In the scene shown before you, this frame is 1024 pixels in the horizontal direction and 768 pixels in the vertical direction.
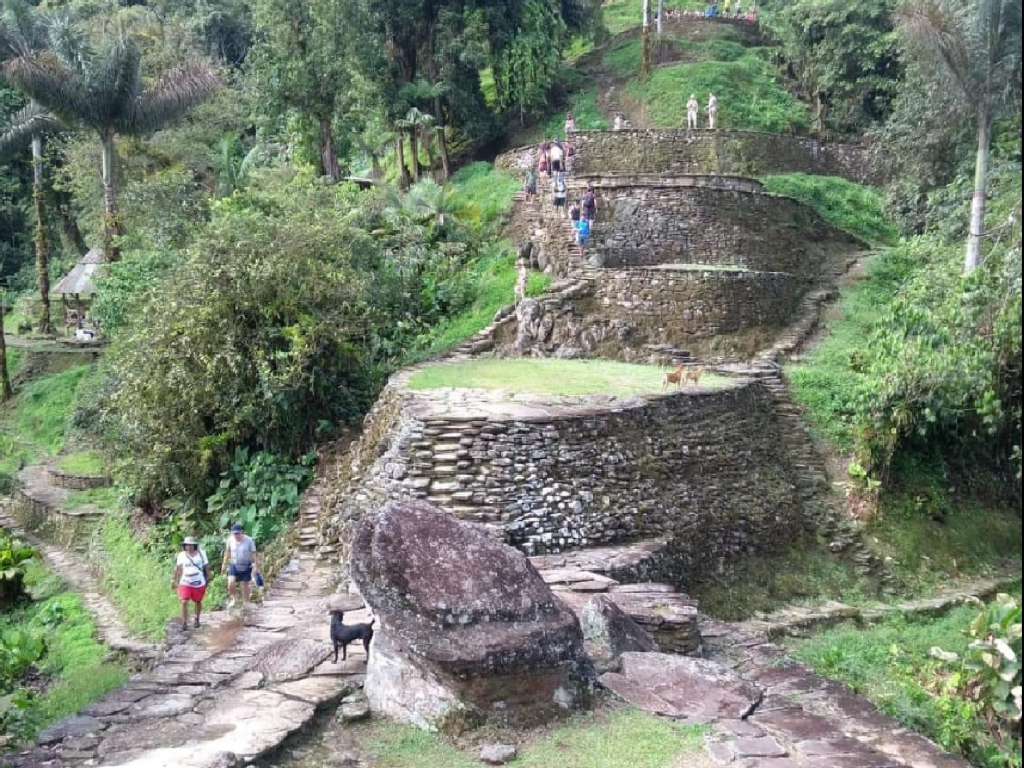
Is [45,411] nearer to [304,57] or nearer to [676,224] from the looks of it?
[304,57]

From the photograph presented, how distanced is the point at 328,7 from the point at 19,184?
59.8ft

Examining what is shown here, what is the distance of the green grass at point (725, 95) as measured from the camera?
27078mm

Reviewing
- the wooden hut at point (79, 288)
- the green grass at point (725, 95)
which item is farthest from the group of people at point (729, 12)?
the wooden hut at point (79, 288)

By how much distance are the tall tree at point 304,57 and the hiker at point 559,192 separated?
6591 millimetres

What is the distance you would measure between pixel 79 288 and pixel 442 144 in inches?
409

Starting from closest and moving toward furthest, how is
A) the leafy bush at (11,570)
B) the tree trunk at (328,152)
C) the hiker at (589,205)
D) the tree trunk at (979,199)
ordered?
the tree trunk at (979,199), the leafy bush at (11,570), the hiker at (589,205), the tree trunk at (328,152)

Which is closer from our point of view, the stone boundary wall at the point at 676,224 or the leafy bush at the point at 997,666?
the leafy bush at the point at 997,666

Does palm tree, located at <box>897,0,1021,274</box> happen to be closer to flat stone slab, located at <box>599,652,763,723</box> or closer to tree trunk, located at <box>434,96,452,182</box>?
flat stone slab, located at <box>599,652,763,723</box>

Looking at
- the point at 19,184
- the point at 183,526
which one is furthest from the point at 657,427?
the point at 19,184

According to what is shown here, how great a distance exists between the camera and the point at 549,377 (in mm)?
13461

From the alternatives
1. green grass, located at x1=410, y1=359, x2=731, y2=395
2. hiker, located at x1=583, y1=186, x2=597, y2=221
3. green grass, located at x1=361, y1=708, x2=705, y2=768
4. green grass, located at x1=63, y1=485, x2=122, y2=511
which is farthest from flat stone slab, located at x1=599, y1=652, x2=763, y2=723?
hiker, located at x1=583, y1=186, x2=597, y2=221

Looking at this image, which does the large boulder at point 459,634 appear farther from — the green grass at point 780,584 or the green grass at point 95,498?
the green grass at point 95,498

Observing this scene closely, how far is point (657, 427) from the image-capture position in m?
11.6

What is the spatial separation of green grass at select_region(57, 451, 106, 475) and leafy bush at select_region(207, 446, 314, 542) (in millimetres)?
6540
